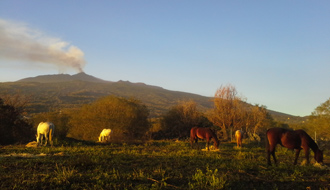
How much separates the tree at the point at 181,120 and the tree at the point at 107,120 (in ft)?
21.6

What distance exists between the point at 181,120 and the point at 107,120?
11074 millimetres

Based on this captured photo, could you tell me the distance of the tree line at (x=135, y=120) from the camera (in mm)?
20750

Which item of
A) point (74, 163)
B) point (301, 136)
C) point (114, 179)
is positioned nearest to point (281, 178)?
point (301, 136)

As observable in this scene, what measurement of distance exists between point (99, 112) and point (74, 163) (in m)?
18.0

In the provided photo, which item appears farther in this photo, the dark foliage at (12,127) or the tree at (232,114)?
the tree at (232,114)

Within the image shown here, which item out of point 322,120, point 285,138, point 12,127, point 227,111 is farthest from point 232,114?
point 12,127

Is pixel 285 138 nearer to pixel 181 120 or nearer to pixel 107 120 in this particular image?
pixel 107 120

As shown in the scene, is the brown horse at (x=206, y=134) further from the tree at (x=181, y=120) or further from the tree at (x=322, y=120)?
the tree at (x=322, y=120)

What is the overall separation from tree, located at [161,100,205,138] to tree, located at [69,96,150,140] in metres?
6.59

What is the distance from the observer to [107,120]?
2453 centimetres

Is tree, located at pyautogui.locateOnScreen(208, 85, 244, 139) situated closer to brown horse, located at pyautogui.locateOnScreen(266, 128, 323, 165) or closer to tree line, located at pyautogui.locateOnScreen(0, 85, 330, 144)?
tree line, located at pyautogui.locateOnScreen(0, 85, 330, 144)

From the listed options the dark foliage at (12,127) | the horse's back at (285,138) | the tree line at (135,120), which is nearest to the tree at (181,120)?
the tree line at (135,120)

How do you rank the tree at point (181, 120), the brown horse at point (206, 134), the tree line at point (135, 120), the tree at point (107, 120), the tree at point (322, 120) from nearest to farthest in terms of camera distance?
the brown horse at point (206, 134) → the tree line at point (135, 120) → the tree at point (107, 120) → the tree at point (322, 120) → the tree at point (181, 120)

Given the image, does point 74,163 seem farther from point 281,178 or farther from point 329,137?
point 329,137
